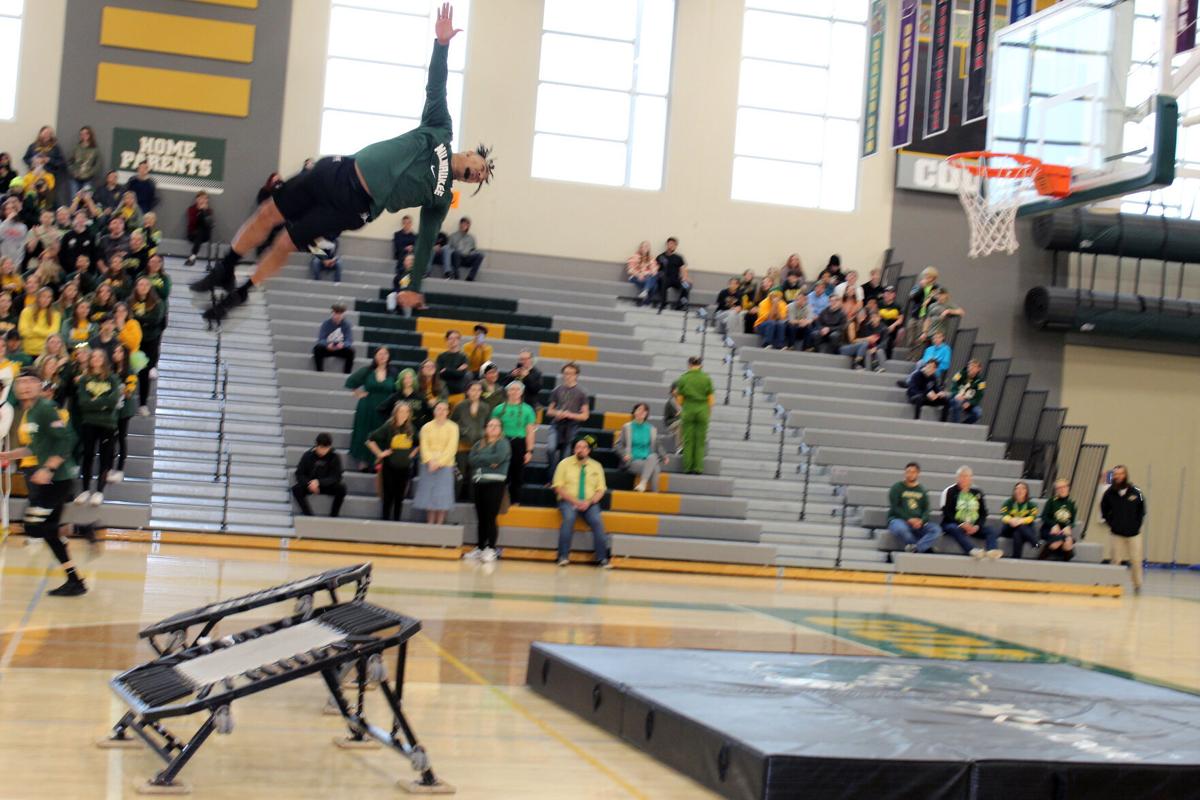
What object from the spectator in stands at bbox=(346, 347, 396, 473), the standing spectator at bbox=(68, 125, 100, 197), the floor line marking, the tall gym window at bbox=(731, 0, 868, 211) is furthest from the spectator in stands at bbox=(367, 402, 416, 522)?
the tall gym window at bbox=(731, 0, 868, 211)

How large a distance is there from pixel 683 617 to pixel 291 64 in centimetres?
1410

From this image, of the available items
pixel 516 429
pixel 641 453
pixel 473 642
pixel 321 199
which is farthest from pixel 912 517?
pixel 321 199

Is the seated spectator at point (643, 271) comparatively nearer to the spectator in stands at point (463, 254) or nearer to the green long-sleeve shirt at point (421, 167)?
the spectator in stands at point (463, 254)

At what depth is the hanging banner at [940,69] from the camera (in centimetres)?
1689

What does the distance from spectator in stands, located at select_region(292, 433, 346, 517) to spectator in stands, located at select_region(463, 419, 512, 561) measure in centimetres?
162

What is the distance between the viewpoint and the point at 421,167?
24.7 feet

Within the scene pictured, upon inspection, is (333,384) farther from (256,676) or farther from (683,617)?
(256,676)

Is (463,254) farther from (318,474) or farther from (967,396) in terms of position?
(967,396)

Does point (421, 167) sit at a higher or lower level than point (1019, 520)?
higher

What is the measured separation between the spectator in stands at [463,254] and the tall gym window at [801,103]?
539cm

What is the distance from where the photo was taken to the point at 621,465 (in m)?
17.6

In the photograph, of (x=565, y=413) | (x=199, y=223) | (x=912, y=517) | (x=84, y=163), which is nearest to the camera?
(x=565, y=413)

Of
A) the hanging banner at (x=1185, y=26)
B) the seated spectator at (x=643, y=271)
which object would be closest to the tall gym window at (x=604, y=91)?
the seated spectator at (x=643, y=271)

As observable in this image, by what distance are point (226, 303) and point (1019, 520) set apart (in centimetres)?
1376
